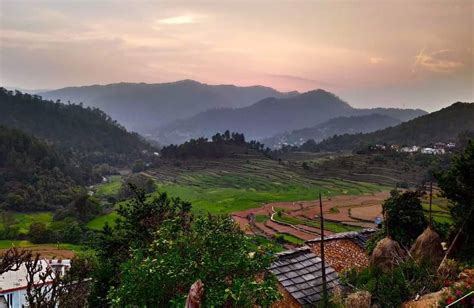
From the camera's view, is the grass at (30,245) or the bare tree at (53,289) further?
the grass at (30,245)

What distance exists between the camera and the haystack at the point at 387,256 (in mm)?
11742

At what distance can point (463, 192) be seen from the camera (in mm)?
11953

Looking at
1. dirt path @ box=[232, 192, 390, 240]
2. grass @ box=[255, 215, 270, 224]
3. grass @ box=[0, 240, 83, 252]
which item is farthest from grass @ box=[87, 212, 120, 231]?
grass @ box=[255, 215, 270, 224]

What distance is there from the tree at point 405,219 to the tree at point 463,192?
1.49 metres

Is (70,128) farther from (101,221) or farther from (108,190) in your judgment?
(101,221)

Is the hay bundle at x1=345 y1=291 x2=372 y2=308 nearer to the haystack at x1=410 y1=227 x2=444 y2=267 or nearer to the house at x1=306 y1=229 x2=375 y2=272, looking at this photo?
the haystack at x1=410 y1=227 x2=444 y2=267

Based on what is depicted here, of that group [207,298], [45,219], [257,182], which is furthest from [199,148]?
[207,298]

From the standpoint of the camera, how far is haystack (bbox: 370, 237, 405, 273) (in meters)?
11.7

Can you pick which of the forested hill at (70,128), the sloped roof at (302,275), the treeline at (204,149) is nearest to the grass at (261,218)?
the sloped roof at (302,275)

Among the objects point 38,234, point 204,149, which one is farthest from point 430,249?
point 204,149

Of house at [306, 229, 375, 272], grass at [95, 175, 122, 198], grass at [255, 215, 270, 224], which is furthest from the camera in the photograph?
grass at [95, 175, 122, 198]

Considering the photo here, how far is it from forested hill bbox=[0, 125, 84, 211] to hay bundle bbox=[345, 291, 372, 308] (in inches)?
2052

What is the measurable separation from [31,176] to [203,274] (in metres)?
Answer: 63.5

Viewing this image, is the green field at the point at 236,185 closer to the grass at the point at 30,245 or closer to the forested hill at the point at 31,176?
the grass at the point at 30,245
